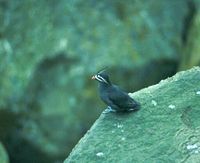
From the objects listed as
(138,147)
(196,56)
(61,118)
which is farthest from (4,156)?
(196,56)

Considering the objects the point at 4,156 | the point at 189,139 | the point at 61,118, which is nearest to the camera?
the point at 189,139

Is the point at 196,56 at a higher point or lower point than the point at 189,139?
lower

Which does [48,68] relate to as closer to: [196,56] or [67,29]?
[67,29]

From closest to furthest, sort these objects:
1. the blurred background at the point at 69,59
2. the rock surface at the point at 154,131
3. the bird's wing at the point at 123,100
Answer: the rock surface at the point at 154,131 < the bird's wing at the point at 123,100 < the blurred background at the point at 69,59

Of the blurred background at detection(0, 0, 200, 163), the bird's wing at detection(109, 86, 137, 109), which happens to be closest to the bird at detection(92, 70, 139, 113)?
the bird's wing at detection(109, 86, 137, 109)

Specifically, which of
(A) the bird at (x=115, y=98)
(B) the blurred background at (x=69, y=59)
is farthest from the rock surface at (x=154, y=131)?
(B) the blurred background at (x=69, y=59)

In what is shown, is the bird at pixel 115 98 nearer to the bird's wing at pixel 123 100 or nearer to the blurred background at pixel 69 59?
the bird's wing at pixel 123 100

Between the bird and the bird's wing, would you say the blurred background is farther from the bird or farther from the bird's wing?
Result: the bird's wing
